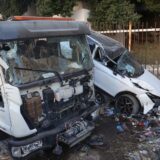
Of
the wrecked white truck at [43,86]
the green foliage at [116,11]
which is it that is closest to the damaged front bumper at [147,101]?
the wrecked white truck at [43,86]

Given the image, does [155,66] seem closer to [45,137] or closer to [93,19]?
[93,19]

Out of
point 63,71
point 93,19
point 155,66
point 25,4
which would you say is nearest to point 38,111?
point 63,71

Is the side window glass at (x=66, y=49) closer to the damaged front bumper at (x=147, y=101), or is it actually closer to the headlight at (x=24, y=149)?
the headlight at (x=24, y=149)

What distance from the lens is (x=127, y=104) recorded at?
799 centimetres

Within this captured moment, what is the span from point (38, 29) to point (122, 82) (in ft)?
9.65

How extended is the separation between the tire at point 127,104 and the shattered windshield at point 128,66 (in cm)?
51

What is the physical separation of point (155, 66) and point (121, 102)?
4421mm

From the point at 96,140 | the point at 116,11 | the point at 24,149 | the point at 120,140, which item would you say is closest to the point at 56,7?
the point at 116,11

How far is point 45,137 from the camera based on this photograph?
17.3ft

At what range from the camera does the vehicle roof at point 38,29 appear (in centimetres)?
500

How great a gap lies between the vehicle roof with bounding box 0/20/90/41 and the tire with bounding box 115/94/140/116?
211cm

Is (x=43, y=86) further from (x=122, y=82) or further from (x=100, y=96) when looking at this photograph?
(x=100, y=96)

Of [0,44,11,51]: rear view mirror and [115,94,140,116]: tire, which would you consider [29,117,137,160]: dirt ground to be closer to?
[115,94,140,116]: tire

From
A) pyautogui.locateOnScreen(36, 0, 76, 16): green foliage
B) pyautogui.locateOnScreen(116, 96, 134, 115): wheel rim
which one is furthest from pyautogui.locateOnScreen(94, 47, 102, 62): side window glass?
pyautogui.locateOnScreen(36, 0, 76, 16): green foliage
